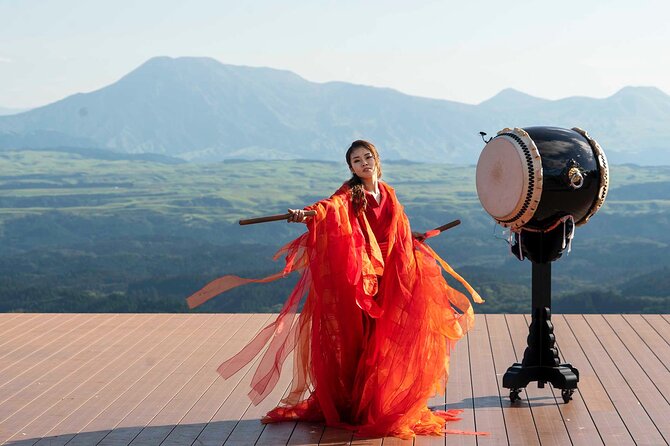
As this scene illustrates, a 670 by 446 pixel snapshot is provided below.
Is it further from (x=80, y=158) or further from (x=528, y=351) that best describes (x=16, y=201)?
(x=528, y=351)

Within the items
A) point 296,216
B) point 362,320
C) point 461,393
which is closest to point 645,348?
point 461,393

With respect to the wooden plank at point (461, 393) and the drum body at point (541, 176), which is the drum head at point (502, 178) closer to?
the drum body at point (541, 176)

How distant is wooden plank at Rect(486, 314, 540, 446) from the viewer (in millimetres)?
4316

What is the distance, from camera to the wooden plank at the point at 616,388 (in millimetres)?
4383

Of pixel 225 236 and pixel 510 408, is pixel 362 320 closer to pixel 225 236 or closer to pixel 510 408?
pixel 510 408

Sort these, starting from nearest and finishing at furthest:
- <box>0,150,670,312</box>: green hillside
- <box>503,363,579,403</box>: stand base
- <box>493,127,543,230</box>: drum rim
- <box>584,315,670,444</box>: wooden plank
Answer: <box>493,127,543,230</box>: drum rim
<box>584,315,670,444</box>: wooden plank
<box>503,363,579,403</box>: stand base
<box>0,150,670,312</box>: green hillside

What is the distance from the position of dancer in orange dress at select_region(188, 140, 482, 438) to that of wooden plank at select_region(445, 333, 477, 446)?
9 cm

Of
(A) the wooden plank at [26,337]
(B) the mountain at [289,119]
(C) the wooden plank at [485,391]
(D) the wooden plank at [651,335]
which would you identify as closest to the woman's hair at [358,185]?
(C) the wooden plank at [485,391]

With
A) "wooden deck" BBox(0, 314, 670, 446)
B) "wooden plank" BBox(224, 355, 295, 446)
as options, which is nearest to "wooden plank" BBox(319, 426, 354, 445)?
"wooden deck" BBox(0, 314, 670, 446)

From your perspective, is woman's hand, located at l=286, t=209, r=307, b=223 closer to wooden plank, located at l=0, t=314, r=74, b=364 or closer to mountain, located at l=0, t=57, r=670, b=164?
wooden plank, located at l=0, t=314, r=74, b=364

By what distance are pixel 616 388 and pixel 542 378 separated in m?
0.53

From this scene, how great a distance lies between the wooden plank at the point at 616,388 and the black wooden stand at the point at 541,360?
0.55 ft

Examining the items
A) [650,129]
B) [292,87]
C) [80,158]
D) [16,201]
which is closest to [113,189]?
[16,201]

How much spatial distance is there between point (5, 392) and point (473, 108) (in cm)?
10523
